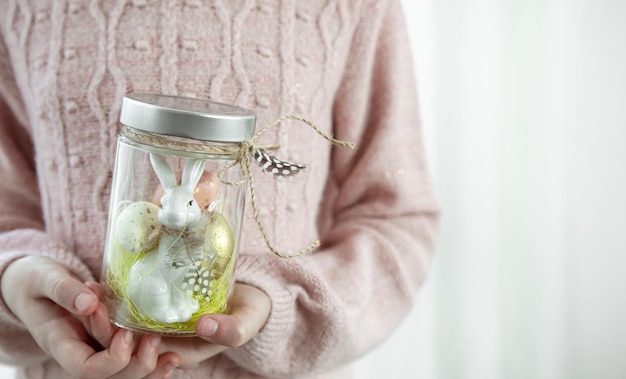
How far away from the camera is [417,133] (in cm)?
81

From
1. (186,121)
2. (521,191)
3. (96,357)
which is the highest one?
(186,121)

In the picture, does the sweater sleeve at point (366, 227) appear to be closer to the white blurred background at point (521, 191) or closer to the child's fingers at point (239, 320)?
the child's fingers at point (239, 320)

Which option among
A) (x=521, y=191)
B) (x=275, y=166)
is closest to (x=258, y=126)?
(x=275, y=166)

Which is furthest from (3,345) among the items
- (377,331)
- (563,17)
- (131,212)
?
(563,17)

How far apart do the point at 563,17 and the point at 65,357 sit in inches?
38.9

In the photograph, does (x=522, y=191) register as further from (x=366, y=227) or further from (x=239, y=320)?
(x=239, y=320)

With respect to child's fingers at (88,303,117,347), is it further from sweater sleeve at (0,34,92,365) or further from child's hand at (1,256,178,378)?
sweater sleeve at (0,34,92,365)

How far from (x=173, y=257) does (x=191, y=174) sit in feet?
0.21

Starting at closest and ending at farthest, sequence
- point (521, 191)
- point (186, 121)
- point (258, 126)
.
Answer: point (186, 121) < point (258, 126) < point (521, 191)

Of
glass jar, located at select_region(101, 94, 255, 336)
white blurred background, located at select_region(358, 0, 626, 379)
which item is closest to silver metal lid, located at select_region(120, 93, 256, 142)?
glass jar, located at select_region(101, 94, 255, 336)

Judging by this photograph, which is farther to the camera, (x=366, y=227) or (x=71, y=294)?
(x=366, y=227)

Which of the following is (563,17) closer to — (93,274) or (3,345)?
(93,274)

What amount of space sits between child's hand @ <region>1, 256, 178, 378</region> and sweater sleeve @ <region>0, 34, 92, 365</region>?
0.12 feet

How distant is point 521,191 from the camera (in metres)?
1.21
